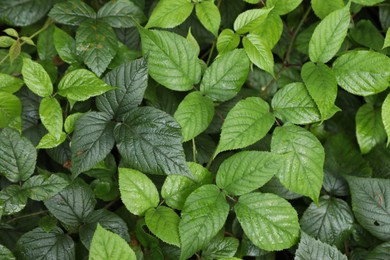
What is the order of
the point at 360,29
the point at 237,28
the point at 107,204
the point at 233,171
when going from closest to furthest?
the point at 233,171
the point at 237,28
the point at 107,204
the point at 360,29

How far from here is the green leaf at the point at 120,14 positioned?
1731 mm

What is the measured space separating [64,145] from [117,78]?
1.16 ft

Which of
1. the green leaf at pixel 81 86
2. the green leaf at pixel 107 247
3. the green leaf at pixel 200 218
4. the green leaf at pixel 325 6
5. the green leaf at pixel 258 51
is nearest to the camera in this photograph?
the green leaf at pixel 107 247

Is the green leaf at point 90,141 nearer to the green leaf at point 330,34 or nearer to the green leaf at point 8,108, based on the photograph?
the green leaf at point 8,108

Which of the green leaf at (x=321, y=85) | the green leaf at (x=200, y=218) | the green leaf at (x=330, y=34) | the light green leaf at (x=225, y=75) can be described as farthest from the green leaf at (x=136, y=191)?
the green leaf at (x=330, y=34)

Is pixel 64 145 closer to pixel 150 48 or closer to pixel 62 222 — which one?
pixel 62 222

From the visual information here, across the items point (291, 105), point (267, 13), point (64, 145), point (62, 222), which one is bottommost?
point (62, 222)

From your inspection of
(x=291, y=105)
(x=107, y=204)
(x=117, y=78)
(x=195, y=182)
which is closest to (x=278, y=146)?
(x=291, y=105)

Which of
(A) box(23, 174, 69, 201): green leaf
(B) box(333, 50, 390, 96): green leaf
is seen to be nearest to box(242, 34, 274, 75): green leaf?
(B) box(333, 50, 390, 96): green leaf

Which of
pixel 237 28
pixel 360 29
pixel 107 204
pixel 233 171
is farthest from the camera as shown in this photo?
pixel 360 29

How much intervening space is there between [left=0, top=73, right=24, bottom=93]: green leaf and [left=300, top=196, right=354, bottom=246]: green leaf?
1070mm

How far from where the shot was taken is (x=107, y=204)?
5.62 ft

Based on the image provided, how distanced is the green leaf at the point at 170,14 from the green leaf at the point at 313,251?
797 mm

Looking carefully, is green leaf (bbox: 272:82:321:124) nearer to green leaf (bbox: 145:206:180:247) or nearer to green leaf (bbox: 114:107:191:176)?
green leaf (bbox: 114:107:191:176)
